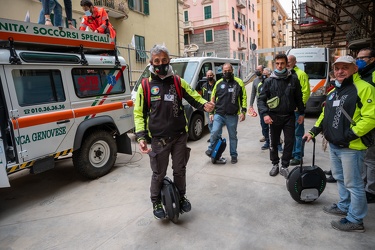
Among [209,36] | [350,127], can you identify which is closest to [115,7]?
[350,127]

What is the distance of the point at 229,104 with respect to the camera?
196 inches

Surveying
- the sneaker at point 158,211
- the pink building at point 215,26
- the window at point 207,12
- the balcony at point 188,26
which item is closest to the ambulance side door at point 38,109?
the sneaker at point 158,211

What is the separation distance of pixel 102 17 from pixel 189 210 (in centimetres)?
448

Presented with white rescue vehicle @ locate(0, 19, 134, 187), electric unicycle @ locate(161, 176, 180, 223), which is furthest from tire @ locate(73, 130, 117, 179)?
electric unicycle @ locate(161, 176, 180, 223)

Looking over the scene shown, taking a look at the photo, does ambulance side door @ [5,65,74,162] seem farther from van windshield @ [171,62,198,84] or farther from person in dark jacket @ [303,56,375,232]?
person in dark jacket @ [303,56,375,232]

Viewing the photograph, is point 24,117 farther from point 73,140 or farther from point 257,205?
point 257,205

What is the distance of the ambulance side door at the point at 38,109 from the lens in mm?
3549

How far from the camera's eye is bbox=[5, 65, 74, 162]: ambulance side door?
11.6 feet

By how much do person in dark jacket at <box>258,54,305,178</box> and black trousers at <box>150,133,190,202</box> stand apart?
5.49ft

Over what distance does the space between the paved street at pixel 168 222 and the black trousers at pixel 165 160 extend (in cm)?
46

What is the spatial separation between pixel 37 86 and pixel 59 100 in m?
0.36

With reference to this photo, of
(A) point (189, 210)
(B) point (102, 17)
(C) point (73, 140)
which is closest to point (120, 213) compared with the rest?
(A) point (189, 210)

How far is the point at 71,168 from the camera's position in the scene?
5371 mm

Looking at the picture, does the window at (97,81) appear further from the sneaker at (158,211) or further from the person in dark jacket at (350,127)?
the person in dark jacket at (350,127)
